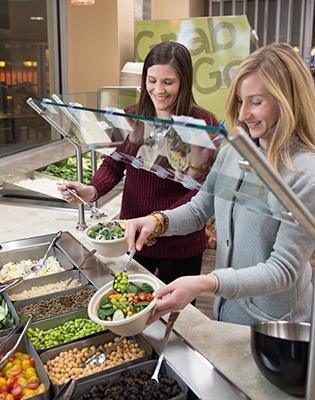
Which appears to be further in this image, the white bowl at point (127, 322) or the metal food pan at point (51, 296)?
the metal food pan at point (51, 296)

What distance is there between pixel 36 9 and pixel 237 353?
12.5 feet

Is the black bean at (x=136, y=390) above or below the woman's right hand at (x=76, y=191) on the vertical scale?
below

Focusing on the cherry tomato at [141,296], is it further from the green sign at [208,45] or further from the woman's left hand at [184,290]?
the green sign at [208,45]

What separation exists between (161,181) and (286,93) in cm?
79

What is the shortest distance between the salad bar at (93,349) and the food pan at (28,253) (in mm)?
298

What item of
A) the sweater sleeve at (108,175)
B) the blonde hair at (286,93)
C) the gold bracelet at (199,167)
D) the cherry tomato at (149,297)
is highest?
the blonde hair at (286,93)

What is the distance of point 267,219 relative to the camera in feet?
3.96

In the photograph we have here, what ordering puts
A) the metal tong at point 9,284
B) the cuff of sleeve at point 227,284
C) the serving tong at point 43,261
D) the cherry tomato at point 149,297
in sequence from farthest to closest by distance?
the serving tong at point 43,261, the metal tong at point 9,284, the cherry tomato at point 149,297, the cuff of sleeve at point 227,284

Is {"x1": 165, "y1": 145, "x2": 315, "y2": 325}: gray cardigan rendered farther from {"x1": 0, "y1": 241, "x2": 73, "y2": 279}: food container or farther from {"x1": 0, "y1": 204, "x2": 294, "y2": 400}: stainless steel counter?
{"x1": 0, "y1": 241, "x2": 73, "y2": 279}: food container

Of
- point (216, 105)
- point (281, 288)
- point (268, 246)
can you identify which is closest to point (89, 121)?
point (268, 246)

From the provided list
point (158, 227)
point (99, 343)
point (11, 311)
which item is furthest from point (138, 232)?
point (11, 311)

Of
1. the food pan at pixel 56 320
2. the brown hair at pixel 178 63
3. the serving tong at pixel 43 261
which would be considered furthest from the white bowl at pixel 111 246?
the brown hair at pixel 178 63

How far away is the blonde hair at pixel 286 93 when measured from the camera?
1.08 metres

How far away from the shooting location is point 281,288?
105 cm
